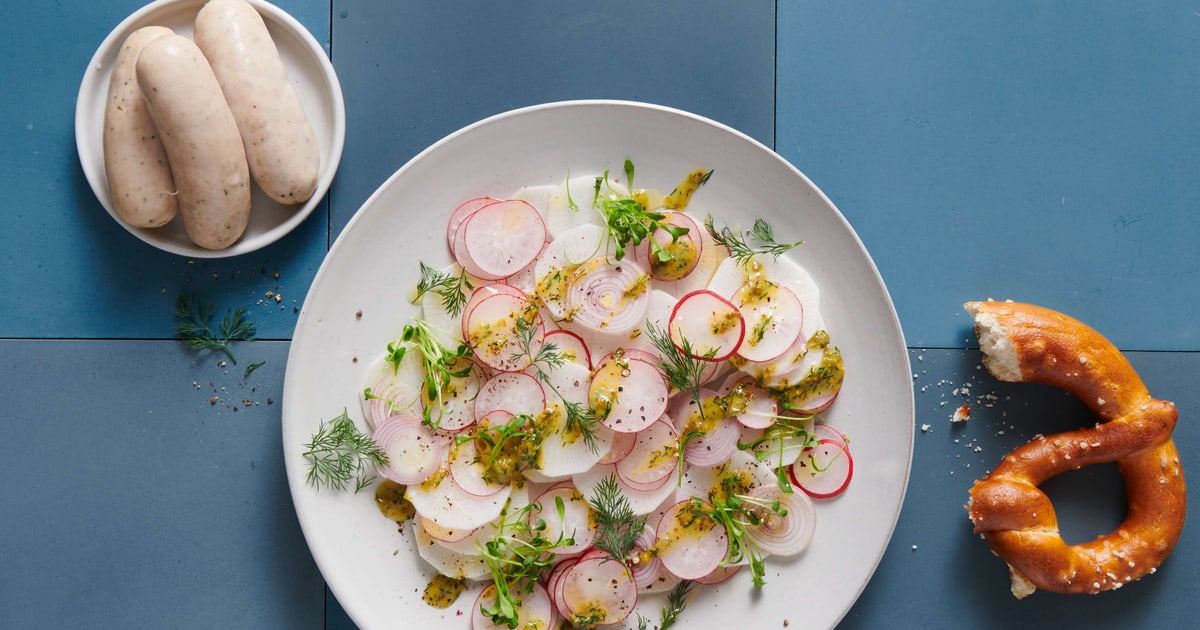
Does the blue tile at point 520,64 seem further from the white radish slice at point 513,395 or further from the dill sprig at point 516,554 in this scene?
the dill sprig at point 516,554

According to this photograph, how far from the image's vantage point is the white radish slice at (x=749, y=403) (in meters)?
1.90

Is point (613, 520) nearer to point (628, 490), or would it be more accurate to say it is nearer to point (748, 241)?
point (628, 490)

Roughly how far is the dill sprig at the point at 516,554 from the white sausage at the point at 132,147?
106 cm

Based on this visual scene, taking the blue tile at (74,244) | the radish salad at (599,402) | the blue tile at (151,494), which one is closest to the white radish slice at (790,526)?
the radish salad at (599,402)

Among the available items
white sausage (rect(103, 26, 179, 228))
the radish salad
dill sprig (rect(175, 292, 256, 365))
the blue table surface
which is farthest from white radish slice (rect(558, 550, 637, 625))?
white sausage (rect(103, 26, 179, 228))

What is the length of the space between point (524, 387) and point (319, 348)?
0.47m

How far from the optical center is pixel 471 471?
1.85 meters

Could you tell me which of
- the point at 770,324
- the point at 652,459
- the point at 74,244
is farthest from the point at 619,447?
the point at 74,244

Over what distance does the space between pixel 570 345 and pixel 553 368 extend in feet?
0.22

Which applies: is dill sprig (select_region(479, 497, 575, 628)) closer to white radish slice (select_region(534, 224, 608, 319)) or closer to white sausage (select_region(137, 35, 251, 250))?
white radish slice (select_region(534, 224, 608, 319))

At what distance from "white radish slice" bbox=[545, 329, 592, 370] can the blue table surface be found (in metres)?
0.59

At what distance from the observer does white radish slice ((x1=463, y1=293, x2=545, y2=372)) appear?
1829 millimetres

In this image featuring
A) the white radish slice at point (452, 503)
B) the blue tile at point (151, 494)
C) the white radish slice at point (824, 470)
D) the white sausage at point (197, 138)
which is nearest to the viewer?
the white sausage at point (197, 138)

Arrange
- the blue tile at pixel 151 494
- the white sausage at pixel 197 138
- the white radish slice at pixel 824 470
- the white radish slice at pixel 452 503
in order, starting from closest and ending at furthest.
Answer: the white sausage at pixel 197 138, the white radish slice at pixel 452 503, the white radish slice at pixel 824 470, the blue tile at pixel 151 494
